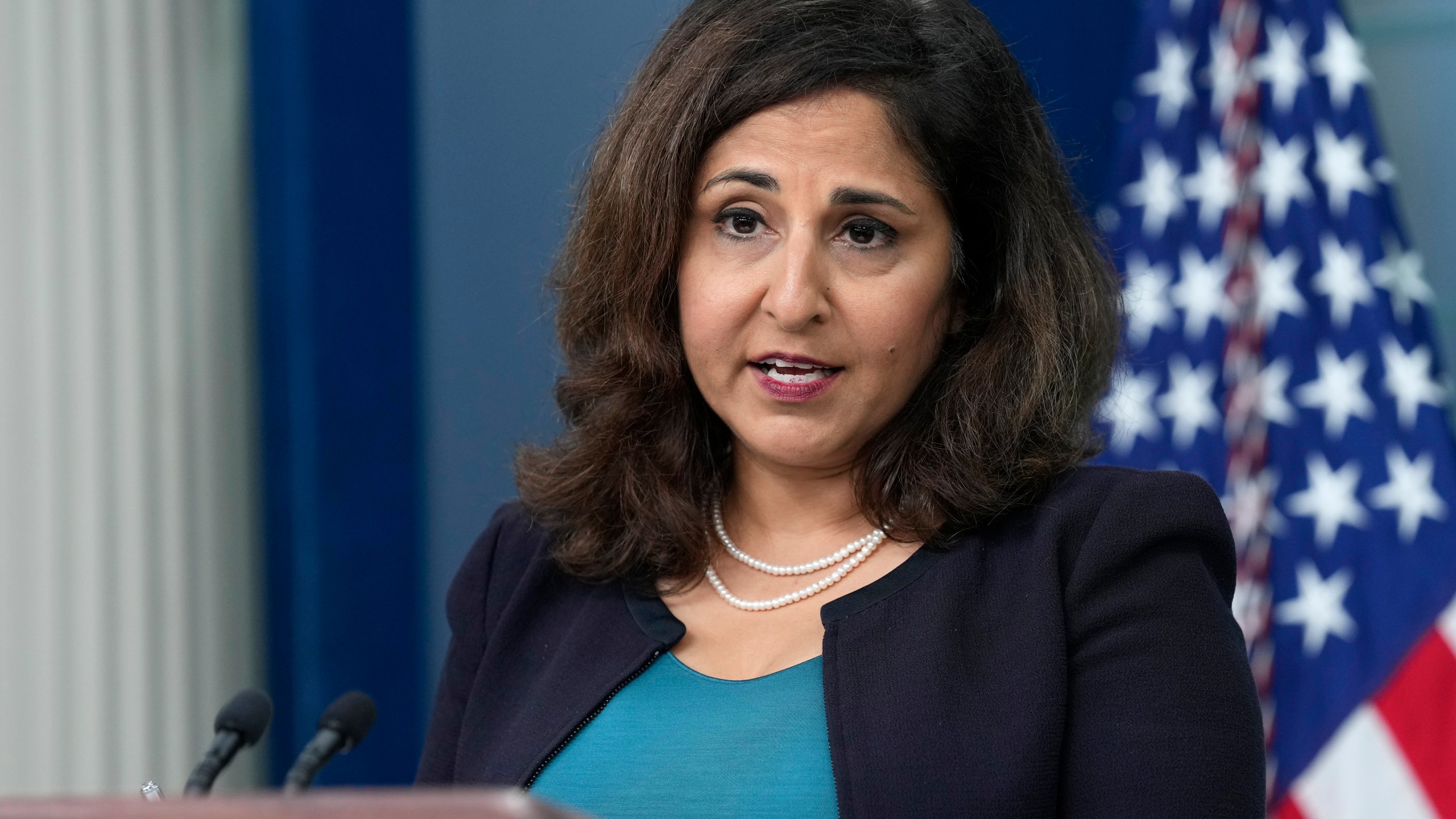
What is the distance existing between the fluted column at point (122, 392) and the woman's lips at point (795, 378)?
1606 millimetres

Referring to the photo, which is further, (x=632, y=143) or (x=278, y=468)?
(x=278, y=468)

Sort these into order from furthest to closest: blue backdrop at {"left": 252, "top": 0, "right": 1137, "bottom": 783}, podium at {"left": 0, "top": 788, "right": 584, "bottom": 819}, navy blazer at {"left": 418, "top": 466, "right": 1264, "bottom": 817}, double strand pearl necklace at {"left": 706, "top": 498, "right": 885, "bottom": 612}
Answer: blue backdrop at {"left": 252, "top": 0, "right": 1137, "bottom": 783}
double strand pearl necklace at {"left": 706, "top": 498, "right": 885, "bottom": 612}
navy blazer at {"left": 418, "top": 466, "right": 1264, "bottom": 817}
podium at {"left": 0, "top": 788, "right": 584, "bottom": 819}

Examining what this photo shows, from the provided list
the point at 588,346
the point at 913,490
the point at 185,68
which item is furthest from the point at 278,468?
the point at 913,490

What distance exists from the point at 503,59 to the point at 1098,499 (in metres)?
1.94

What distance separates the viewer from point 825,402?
1521mm

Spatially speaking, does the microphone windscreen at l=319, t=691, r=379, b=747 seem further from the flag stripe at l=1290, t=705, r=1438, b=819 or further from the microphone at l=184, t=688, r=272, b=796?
the flag stripe at l=1290, t=705, r=1438, b=819

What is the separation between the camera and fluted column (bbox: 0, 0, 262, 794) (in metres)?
2.51

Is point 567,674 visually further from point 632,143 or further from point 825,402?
point 632,143

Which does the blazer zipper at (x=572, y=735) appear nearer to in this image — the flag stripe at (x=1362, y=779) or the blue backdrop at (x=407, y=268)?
the blue backdrop at (x=407, y=268)

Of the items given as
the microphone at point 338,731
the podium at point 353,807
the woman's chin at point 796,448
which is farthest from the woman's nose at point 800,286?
the podium at point 353,807

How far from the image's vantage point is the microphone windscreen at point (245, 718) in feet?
3.96

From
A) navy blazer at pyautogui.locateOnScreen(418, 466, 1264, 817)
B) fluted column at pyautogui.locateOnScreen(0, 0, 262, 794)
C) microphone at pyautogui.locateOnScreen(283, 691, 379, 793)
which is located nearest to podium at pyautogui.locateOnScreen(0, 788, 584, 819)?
microphone at pyautogui.locateOnScreen(283, 691, 379, 793)

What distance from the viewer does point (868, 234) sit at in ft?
4.95

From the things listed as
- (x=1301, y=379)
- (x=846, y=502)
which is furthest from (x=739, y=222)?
(x=1301, y=379)
